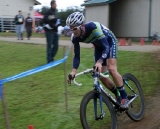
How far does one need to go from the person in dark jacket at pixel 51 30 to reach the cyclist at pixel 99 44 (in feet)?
19.4

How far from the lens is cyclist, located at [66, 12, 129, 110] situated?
18.0 ft

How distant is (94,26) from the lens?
228 inches

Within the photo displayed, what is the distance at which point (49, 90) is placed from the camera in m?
8.80

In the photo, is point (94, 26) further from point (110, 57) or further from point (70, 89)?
point (70, 89)

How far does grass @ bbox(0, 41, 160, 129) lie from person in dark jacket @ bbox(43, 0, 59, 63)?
0.65 meters

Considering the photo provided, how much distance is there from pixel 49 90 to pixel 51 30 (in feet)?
12.0

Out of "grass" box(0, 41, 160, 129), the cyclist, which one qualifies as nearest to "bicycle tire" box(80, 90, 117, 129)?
the cyclist

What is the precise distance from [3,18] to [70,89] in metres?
37.7

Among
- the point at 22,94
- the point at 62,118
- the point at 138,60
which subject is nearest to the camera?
the point at 62,118

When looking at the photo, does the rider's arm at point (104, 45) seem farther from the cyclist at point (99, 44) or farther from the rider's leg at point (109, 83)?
the rider's leg at point (109, 83)

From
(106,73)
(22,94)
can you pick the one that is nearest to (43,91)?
(22,94)

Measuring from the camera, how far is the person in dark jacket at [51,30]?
12.0 metres

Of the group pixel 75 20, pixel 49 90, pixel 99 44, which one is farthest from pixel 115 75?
pixel 49 90

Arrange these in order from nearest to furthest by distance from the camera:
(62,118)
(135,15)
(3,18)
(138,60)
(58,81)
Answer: (62,118), (58,81), (138,60), (135,15), (3,18)
